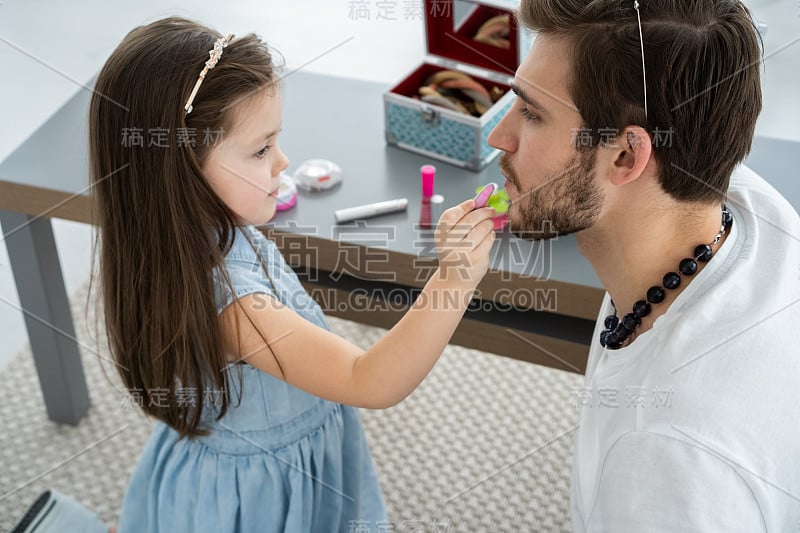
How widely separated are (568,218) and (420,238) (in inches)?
15.9

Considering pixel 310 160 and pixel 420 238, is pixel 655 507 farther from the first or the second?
pixel 310 160

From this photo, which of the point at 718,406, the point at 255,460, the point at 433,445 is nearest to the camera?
the point at 718,406

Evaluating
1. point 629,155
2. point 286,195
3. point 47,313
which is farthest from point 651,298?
point 47,313

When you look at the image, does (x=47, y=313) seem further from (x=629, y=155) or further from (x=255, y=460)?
(x=629, y=155)

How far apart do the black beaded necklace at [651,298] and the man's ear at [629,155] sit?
128 millimetres

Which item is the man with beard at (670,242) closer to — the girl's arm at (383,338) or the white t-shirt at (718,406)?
the white t-shirt at (718,406)

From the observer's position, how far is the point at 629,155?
1.10 m

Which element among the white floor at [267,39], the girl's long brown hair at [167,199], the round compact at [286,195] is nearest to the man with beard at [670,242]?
the girl's long brown hair at [167,199]

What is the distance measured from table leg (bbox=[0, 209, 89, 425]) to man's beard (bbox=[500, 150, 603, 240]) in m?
0.94

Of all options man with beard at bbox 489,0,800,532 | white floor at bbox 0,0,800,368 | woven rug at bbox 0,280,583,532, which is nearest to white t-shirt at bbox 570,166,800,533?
man with beard at bbox 489,0,800,532

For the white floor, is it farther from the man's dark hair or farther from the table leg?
the man's dark hair

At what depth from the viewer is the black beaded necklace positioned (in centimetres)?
113

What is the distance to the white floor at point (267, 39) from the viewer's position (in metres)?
2.90

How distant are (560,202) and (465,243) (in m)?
0.13
